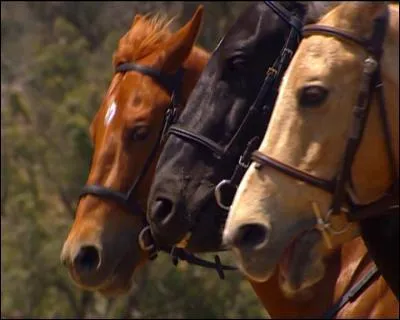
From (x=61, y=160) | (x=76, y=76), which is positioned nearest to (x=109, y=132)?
(x=61, y=160)

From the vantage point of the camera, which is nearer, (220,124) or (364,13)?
(364,13)

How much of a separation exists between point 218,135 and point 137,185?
863 millimetres

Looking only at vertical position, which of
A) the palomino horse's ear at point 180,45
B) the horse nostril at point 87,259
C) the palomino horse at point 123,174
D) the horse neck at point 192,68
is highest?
the palomino horse's ear at point 180,45

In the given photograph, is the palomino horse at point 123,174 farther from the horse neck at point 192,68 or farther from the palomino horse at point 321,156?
the palomino horse at point 321,156

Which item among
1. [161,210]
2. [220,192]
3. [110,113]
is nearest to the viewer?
[220,192]

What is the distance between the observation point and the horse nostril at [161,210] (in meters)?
4.38

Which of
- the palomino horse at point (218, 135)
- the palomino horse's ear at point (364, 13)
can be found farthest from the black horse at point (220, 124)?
the palomino horse's ear at point (364, 13)

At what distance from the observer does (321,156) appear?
3.24 meters

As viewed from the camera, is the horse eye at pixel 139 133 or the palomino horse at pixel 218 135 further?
the horse eye at pixel 139 133

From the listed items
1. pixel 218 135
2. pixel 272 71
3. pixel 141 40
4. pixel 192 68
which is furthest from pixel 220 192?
pixel 141 40

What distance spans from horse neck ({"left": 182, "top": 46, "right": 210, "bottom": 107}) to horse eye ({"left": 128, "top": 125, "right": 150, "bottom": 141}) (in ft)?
0.67

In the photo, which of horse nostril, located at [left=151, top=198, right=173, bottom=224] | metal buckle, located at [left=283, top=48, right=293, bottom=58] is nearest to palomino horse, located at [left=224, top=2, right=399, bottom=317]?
metal buckle, located at [left=283, top=48, right=293, bottom=58]

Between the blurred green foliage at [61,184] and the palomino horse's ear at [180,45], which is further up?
the palomino horse's ear at [180,45]

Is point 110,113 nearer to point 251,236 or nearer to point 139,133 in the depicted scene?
point 139,133
